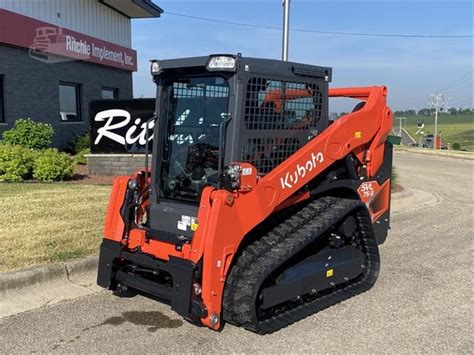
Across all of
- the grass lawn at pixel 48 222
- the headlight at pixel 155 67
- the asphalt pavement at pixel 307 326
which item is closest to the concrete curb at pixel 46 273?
the grass lawn at pixel 48 222

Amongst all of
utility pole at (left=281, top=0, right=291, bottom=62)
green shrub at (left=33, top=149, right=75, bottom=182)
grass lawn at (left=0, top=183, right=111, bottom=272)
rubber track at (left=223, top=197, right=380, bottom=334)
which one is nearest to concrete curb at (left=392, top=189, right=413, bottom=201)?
utility pole at (left=281, top=0, right=291, bottom=62)

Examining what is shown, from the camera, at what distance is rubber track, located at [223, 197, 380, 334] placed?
410 cm

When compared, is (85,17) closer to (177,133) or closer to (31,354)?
(177,133)

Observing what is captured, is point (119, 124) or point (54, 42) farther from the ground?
point (54, 42)

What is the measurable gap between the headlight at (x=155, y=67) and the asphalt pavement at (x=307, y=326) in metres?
2.14

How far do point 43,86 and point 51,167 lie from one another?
18.6 feet

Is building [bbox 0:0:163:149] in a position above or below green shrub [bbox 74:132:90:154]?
above

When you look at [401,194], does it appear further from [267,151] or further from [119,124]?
[267,151]

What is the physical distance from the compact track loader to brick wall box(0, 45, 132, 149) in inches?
414

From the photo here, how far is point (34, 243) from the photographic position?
6.06m

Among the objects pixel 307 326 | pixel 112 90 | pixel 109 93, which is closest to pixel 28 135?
pixel 109 93

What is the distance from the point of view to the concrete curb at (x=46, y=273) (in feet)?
16.4

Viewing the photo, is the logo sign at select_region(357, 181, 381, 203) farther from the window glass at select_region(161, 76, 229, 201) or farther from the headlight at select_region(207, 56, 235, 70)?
the headlight at select_region(207, 56, 235, 70)

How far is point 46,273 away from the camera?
17.3 ft
